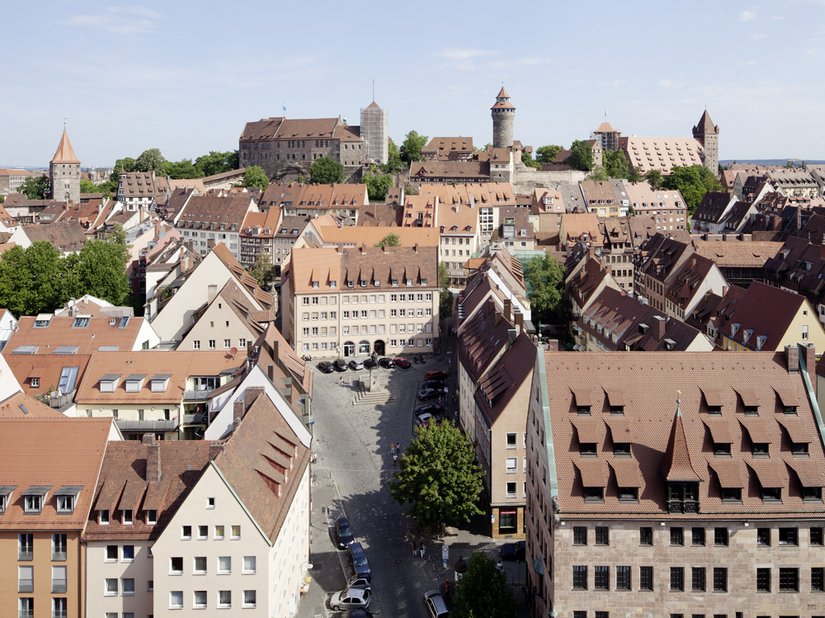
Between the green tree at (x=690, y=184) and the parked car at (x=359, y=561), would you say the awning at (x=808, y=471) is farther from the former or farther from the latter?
the green tree at (x=690, y=184)

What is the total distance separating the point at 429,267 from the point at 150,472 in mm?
54315

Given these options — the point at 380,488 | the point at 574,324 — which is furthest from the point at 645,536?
the point at 574,324

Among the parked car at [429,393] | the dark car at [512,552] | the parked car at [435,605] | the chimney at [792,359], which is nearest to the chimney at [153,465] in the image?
the parked car at [435,605]

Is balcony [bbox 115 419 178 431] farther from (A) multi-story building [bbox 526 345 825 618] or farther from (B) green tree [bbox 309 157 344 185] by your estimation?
(B) green tree [bbox 309 157 344 185]

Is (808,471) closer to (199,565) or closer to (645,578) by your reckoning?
(645,578)

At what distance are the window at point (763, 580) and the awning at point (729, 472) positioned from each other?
11.5 ft

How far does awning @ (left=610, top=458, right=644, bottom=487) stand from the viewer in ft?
123

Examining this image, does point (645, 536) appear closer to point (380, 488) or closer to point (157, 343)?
point (380, 488)

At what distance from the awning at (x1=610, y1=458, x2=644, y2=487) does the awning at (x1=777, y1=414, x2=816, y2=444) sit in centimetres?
642

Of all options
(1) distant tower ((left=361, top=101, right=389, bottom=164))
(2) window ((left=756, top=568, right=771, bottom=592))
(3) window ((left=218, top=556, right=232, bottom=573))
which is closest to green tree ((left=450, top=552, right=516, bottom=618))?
(3) window ((left=218, top=556, right=232, bottom=573))

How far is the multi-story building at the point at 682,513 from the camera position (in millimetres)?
37469

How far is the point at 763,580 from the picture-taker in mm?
37781

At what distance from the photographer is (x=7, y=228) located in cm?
12750

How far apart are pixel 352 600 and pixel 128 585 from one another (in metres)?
10.7
